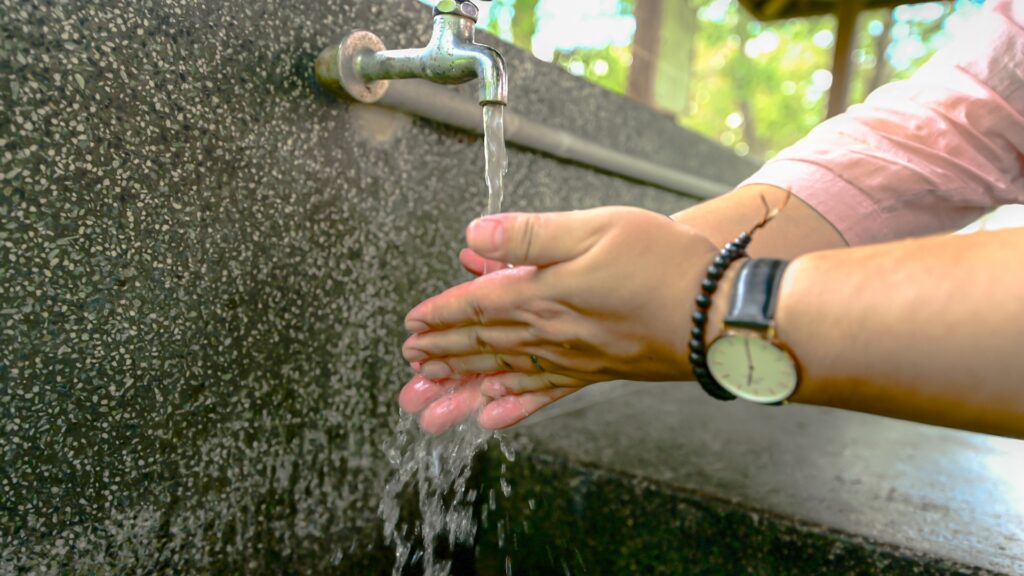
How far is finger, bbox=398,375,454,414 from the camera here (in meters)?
1.09

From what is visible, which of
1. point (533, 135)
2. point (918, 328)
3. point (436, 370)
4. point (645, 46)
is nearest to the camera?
point (918, 328)

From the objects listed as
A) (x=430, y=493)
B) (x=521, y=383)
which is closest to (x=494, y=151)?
(x=521, y=383)

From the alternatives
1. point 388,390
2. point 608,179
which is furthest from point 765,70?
point 388,390

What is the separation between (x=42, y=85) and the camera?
0.79 metres

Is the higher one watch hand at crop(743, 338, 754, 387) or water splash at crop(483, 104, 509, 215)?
water splash at crop(483, 104, 509, 215)

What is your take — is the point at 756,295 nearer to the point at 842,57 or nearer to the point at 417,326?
the point at 417,326

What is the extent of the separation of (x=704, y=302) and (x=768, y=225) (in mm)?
463

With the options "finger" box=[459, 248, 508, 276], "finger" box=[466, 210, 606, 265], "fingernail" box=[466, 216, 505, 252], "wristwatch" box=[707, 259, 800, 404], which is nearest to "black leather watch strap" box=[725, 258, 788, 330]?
"wristwatch" box=[707, 259, 800, 404]

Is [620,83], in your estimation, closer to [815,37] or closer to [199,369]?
[199,369]

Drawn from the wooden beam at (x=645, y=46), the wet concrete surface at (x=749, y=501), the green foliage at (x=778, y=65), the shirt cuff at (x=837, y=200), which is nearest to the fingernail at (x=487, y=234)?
the shirt cuff at (x=837, y=200)

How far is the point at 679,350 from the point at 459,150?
2.98ft

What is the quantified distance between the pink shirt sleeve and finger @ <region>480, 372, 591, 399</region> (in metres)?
0.58

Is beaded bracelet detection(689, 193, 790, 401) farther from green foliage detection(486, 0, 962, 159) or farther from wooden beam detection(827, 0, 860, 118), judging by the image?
green foliage detection(486, 0, 962, 159)

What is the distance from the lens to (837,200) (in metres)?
1.19
